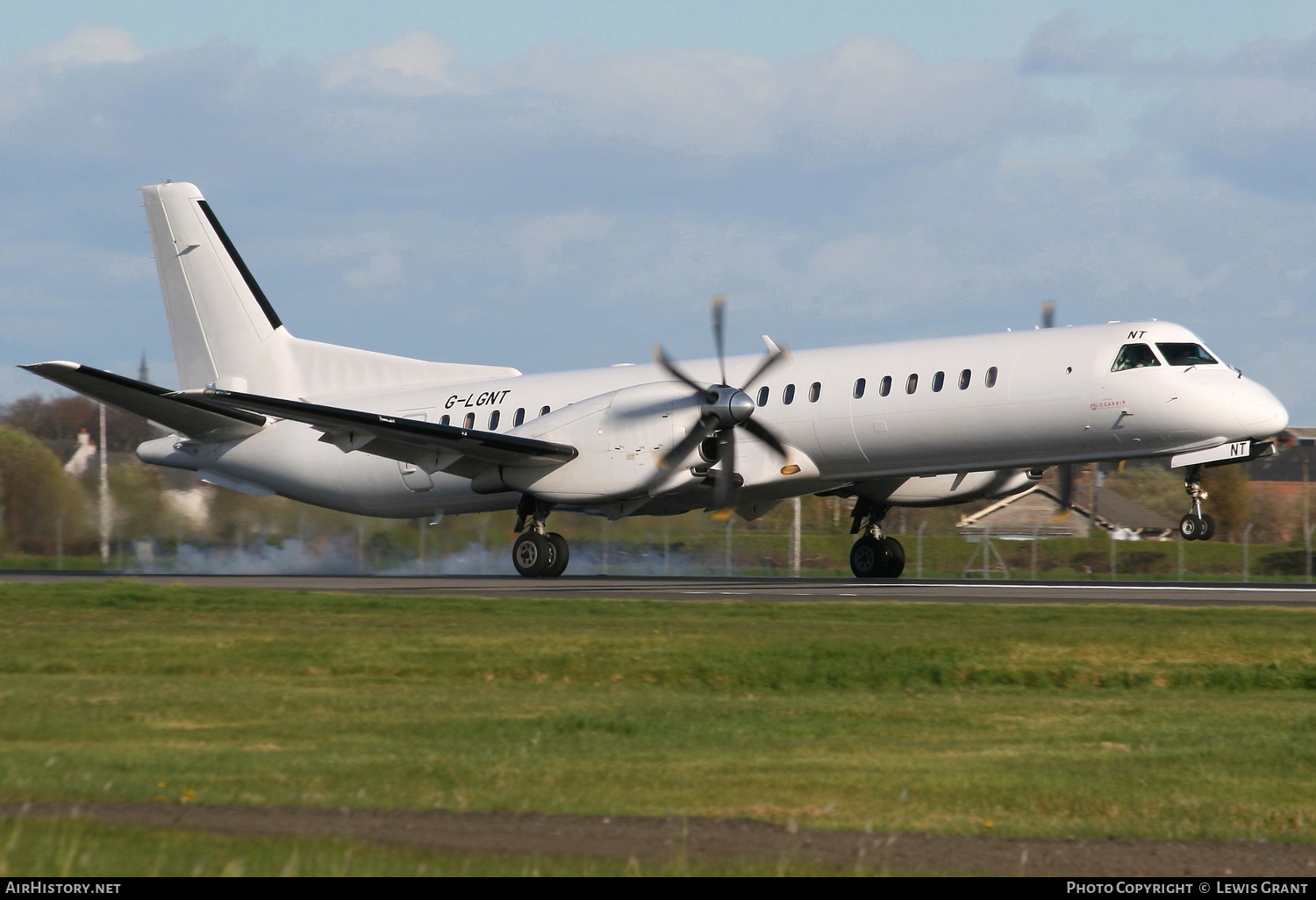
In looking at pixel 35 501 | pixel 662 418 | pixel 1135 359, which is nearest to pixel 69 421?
pixel 35 501

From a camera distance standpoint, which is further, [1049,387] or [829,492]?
[829,492]

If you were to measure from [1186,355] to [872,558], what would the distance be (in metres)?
8.62

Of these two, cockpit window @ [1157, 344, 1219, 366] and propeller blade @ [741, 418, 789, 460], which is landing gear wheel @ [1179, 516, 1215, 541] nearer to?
cockpit window @ [1157, 344, 1219, 366]

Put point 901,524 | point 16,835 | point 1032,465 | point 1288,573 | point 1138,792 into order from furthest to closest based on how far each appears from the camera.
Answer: point 901,524
point 1288,573
point 1032,465
point 1138,792
point 16,835

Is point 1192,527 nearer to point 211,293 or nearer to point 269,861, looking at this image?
point 269,861

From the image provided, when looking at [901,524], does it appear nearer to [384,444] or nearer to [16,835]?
[384,444]

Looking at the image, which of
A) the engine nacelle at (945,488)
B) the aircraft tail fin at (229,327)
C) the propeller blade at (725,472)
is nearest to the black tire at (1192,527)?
the engine nacelle at (945,488)

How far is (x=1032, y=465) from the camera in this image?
2561cm

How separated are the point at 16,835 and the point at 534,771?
330 centimetres

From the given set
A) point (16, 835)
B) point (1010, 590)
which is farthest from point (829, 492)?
point (16, 835)

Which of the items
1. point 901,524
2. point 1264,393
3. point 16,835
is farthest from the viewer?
point 901,524

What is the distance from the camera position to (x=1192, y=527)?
77.0ft

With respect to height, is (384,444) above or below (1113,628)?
above

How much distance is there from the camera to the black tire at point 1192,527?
920 inches
